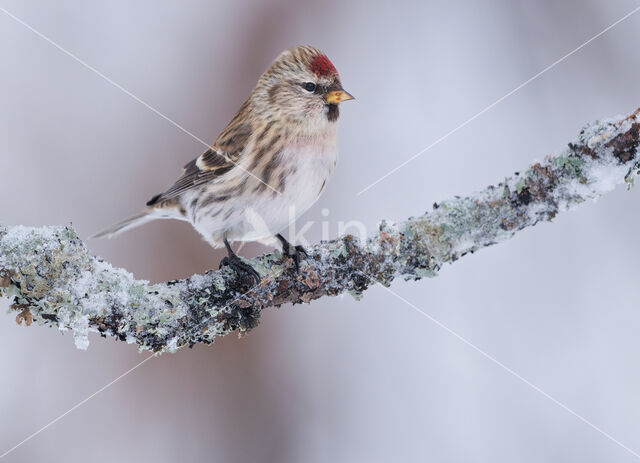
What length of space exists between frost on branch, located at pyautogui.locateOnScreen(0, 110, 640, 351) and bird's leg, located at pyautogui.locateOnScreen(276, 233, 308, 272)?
0.02m

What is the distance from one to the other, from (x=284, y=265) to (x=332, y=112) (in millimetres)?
499

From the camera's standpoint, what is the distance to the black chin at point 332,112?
65.8 inches

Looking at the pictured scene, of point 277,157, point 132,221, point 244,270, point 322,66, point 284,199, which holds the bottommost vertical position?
point 244,270

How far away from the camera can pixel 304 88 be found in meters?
1.68

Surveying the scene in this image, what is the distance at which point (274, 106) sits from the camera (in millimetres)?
1774

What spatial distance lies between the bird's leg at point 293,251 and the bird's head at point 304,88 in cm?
36

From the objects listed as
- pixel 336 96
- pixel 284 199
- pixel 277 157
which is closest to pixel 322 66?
pixel 336 96

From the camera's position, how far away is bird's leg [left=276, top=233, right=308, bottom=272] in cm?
144

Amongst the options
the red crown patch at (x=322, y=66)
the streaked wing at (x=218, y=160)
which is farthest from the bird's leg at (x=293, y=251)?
the red crown patch at (x=322, y=66)

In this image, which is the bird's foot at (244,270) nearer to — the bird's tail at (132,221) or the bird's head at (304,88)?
the bird's head at (304,88)

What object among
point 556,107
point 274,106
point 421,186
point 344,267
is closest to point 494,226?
point 344,267

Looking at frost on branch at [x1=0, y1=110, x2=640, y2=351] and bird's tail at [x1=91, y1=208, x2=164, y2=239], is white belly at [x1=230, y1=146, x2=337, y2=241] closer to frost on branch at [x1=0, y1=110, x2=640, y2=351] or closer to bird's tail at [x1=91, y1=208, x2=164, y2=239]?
frost on branch at [x1=0, y1=110, x2=640, y2=351]

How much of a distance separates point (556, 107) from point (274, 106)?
1.52 m

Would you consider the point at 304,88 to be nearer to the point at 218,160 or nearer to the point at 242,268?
the point at 218,160
